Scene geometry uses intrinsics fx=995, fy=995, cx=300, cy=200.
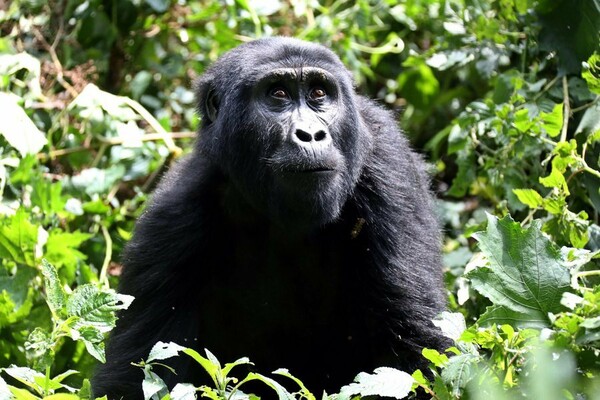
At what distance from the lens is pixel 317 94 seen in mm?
5715

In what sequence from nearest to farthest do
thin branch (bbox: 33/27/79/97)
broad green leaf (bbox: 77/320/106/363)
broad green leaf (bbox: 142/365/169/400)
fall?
1. broad green leaf (bbox: 142/365/169/400)
2. broad green leaf (bbox: 77/320/106/363)
3. thin branch (bbox: 33/27/79/97)

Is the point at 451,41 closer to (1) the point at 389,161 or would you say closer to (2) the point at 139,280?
(1) the point at 389,161

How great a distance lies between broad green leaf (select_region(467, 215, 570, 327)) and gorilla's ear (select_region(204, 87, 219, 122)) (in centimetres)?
248

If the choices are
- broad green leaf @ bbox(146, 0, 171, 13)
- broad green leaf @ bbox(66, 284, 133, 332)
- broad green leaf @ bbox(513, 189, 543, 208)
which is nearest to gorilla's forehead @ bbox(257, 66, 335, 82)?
broad green leaf @ bbox(513, 189, 543, 208)

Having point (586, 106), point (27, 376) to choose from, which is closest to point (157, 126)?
point (586, 106)

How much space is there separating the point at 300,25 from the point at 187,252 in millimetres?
4155

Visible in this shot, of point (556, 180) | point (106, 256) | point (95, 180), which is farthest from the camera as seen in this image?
point (95, 180)

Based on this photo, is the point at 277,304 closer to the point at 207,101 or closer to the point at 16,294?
the point at 207,101

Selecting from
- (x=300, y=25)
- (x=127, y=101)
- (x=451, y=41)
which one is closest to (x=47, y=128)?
(x=127, y=101)

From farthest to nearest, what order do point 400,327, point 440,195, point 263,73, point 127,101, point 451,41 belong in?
1. point 440,195
2. point 127,101
3. point 451,41
4. point 263,73
5. point 400,327

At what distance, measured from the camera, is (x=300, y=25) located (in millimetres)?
9305

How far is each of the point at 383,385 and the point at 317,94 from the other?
7.78ft

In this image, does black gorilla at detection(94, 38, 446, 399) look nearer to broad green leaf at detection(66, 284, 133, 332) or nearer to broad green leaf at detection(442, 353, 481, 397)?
broad green leaf at detection(66, 284, 133, 332)

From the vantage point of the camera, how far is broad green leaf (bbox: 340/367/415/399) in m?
3.73
